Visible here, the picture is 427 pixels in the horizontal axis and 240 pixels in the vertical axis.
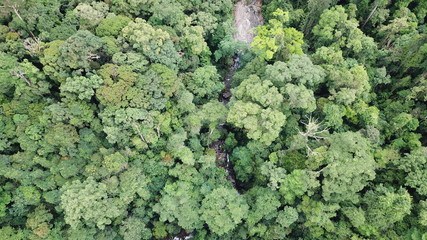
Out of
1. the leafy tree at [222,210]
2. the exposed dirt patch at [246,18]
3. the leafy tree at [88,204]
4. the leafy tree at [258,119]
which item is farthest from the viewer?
the exposed dirt patch at [246,18]

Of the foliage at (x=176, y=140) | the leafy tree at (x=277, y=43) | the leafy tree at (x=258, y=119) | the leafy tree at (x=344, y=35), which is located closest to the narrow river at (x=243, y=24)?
the leafy tree at (x=277, y=43)

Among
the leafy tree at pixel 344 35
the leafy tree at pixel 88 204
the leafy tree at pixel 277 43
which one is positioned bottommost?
the leafy tree at pixel 88 204

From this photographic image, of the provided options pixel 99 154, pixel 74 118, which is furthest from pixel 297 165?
pixel 74 118

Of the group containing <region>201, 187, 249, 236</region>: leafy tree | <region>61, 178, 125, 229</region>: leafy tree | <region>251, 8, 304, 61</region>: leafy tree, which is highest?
<region>251, 8, 304, 61</region>: leafy tree

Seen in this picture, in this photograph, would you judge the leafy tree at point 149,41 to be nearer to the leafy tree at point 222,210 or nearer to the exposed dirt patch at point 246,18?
the leafy tree at point 222,210

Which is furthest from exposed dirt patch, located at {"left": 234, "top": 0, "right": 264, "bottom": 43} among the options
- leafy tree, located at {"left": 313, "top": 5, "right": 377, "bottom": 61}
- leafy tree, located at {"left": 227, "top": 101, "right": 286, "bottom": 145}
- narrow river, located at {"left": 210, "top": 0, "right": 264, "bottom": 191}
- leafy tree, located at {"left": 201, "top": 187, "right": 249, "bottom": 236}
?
leafy tree, located at {"left": 201, "top": 187, "right": 249, "bottom": 236}

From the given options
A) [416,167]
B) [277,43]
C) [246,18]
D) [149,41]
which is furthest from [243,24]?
[416,167]

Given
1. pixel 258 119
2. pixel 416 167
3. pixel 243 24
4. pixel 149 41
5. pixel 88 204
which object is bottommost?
pixel 88 204

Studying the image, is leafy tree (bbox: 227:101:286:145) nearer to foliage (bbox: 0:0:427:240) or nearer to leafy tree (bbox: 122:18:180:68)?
foliage (bbox: 0:0:427:240)

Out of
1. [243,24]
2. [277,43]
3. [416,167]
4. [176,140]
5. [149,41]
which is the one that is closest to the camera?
[416,167]

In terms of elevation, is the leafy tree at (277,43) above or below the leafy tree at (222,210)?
above

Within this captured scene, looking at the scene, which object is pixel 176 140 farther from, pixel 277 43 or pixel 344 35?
pixel 344 35
